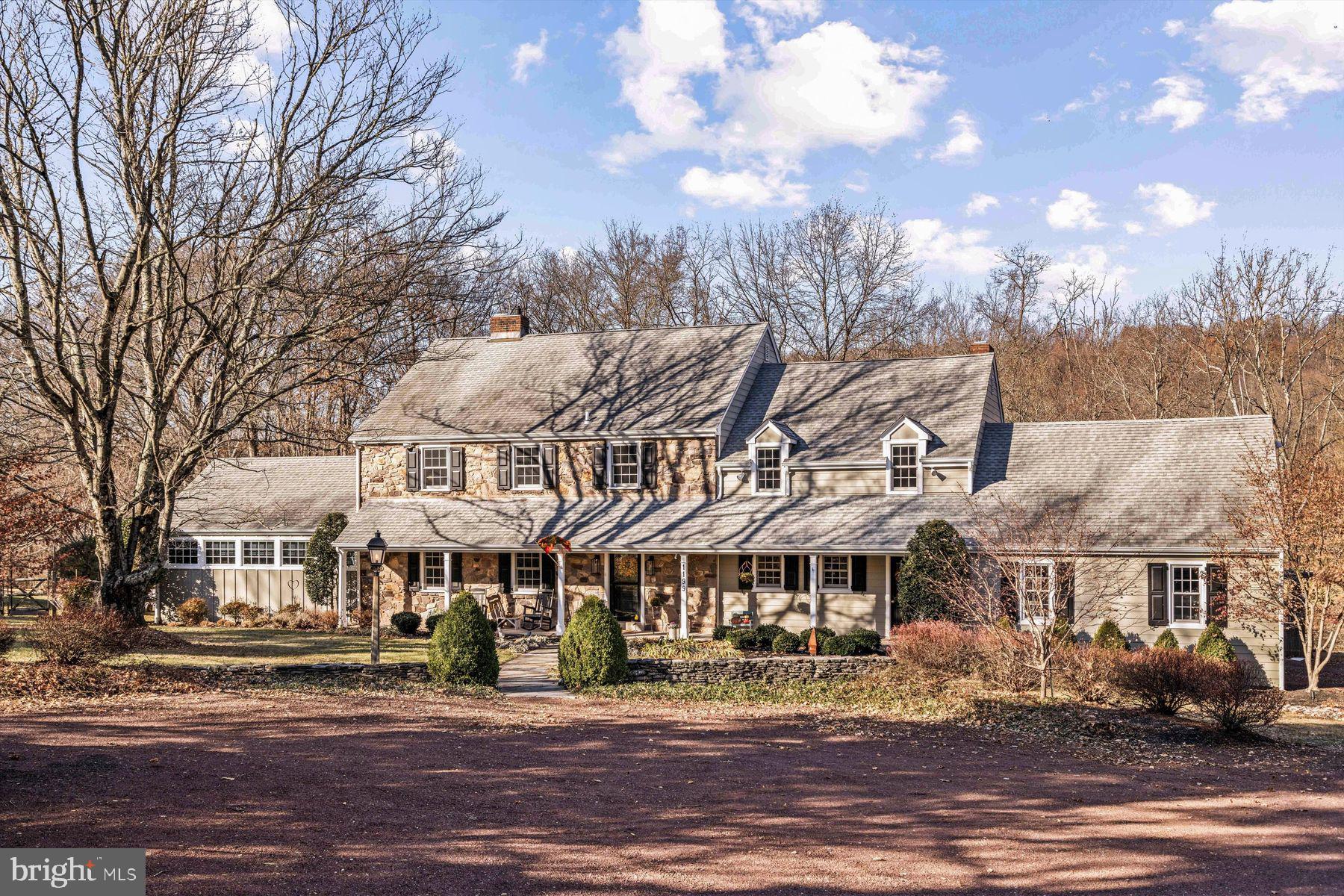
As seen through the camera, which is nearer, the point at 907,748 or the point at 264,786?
the point at 264,786

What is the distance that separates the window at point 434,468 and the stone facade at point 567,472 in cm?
29

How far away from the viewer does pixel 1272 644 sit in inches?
867

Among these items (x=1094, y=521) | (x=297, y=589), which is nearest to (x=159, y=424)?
(x=297, y=589)

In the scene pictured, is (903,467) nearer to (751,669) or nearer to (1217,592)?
(1217,592)

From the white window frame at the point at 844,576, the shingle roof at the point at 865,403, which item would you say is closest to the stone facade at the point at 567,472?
the shingle roof at the point at 865,403

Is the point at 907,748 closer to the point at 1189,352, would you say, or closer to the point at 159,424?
the point at 159,424

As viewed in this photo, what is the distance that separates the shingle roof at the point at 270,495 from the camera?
31.7 meters

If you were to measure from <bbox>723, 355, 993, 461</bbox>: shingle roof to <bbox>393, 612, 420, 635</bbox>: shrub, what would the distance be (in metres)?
9.68

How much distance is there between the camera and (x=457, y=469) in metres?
29.9

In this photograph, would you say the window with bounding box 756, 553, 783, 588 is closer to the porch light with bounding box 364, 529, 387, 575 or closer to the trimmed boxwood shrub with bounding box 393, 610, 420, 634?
the trimmed boxwood shrub with bounding box 393, 610, 420, 634

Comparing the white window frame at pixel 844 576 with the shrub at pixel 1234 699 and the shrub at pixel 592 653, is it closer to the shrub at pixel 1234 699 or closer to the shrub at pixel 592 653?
the shrub at pixel 592 653

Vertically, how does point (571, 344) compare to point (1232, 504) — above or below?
above

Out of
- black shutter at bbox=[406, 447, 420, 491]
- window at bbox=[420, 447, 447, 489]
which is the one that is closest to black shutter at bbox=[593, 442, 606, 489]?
window at bbox=[420, 447, 447, 489]

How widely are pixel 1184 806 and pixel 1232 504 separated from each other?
14314mm
